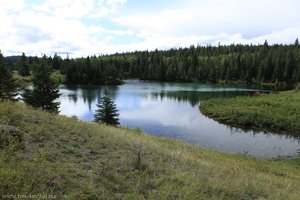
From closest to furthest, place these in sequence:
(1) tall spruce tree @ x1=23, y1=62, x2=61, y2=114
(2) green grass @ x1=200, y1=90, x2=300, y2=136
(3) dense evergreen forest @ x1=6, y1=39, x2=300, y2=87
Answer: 1. (1) tall spruce tree @ x1=23, y1=62, x2=61, y2=114
2. (2) green grass @ x1=200, y1=90, x2=300, y2=136
3. (3) dense evergreen forest @ x1=6, y1=39, x2=300, y2=87

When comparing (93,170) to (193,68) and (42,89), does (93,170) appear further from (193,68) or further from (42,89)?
(193,68)

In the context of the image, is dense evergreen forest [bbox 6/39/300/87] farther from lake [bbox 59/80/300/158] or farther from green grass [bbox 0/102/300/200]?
green grass [bbox 0/102/300/200]

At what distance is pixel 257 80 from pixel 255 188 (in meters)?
125

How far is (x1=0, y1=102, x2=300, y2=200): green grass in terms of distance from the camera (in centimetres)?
632

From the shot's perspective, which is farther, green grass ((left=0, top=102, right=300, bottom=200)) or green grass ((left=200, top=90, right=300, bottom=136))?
green grass ((left=200, top=90, right=300, bottom=136))

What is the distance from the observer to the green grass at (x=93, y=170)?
632cm

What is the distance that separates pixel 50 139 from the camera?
29.6ft

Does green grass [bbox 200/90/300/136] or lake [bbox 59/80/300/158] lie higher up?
green grass [bbox 200/90/300/136]

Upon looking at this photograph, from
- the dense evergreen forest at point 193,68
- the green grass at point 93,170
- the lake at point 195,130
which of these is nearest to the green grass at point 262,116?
the lake at point 195,130

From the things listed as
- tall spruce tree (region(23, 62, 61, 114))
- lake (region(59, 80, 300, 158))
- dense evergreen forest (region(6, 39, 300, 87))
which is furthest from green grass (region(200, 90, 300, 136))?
dense evergreen forest (region(6, 39, 300, 87))

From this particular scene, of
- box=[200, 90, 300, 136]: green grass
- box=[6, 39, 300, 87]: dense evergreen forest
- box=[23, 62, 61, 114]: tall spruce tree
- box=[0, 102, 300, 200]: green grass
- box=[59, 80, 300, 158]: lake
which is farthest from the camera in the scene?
box=[6, 39, 300, 87]: dense evergreen forest

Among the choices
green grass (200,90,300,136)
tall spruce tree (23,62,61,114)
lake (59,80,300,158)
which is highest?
tall spruce tree (23,62,61,114)

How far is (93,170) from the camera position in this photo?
25.0 feet

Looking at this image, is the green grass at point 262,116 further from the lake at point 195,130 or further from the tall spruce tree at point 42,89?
the tall spruce tree at point 42,89
